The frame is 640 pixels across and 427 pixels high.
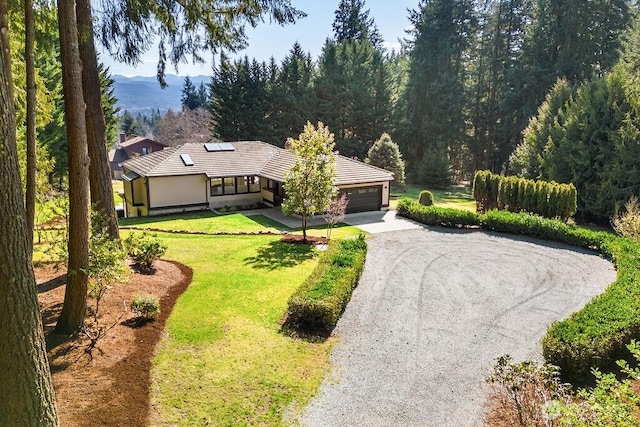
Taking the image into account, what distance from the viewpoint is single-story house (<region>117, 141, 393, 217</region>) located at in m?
23.5

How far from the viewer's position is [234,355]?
8.63m

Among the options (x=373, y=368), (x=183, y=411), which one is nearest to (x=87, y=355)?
(x=183, y=411)

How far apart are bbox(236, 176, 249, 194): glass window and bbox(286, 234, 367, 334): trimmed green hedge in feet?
42.3

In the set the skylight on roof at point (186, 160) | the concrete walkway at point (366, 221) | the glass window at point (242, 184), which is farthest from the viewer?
the glass window at point (242, 184)

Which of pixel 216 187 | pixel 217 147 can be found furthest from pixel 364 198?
pixel 217 147

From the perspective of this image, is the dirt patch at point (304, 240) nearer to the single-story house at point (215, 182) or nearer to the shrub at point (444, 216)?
the single-story house at point (215, 182)

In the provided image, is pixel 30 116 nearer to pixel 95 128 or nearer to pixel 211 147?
pixel 95 128

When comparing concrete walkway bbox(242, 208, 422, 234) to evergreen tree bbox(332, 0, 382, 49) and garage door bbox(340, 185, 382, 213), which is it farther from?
evergreen tree bbox(332, 0, 382, 49)

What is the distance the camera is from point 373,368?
8523mm

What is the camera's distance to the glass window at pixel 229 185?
25.2 m

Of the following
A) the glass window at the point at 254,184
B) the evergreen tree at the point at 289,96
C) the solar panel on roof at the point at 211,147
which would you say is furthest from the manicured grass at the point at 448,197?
the evergreen tree at the point at 289,96

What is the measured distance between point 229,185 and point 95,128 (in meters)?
14.2

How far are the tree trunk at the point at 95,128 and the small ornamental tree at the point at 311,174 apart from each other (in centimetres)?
677

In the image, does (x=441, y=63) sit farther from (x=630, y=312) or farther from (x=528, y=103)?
(x=630, y=312)
